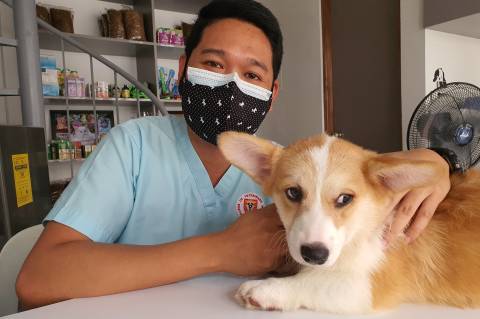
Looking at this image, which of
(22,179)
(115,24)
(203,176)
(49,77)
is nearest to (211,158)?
(203,176)

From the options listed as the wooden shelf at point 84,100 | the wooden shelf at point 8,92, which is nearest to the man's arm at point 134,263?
the wooden shelf at point 8,92

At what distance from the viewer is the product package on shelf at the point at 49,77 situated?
320 cm

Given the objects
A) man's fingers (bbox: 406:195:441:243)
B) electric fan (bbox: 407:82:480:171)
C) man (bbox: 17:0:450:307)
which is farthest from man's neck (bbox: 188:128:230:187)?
electric fan (bbox: 407:82:480:171)

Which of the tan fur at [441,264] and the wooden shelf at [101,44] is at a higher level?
the wooden shelf at [101,44]

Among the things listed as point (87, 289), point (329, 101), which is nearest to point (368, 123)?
point (329, 101)

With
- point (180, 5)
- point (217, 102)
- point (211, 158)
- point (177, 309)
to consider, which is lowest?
point (177, 309)

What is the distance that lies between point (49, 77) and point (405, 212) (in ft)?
10.8

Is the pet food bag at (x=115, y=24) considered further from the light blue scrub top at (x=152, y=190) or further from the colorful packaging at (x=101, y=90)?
the light blue scrub top at (x=152, y=190)

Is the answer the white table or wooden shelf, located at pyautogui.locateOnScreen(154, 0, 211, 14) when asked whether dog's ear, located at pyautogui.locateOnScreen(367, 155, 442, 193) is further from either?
wooden shelf, located at pyautogui.locateOnScreen(154, 0, 211, 14)

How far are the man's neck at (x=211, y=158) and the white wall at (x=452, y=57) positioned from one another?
1955mm

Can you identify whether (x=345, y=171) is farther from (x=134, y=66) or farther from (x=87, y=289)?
(x=134, y=66)

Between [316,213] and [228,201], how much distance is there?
431 millimetres

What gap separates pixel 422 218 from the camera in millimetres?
778

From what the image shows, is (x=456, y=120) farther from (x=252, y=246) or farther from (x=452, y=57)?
(x=252, y=246)
